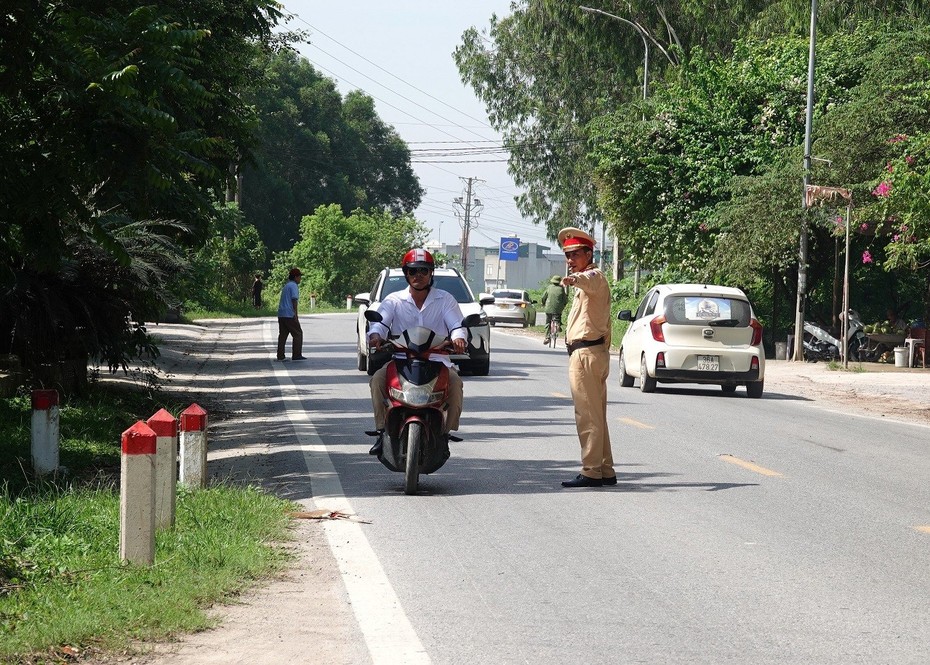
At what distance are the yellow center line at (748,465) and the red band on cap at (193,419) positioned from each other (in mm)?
4908

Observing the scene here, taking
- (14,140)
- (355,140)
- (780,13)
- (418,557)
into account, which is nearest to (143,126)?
(14,140)

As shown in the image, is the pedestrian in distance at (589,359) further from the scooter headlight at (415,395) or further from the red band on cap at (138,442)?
the red band on cap at (138,442)

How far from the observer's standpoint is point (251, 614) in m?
6.33

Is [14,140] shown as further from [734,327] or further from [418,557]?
[734,327]

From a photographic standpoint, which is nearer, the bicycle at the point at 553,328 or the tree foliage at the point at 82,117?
the tree foliage at the point at 82,117

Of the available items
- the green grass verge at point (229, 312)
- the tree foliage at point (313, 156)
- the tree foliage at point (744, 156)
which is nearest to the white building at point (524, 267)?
the tree foliage at point (313, 156)

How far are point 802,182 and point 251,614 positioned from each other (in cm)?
2893

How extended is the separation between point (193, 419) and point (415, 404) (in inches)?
63.1

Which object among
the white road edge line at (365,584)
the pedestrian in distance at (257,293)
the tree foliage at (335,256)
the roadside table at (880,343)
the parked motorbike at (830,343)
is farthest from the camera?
the tree foliage at (335,256)

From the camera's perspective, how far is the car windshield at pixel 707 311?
2086 cm

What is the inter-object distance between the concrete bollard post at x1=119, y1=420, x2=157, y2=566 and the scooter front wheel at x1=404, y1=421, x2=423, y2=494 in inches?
124

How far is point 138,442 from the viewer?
694cm

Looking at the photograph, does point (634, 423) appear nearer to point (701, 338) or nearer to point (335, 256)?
point (701, 338)

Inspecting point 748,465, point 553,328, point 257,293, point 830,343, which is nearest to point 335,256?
point 257,293
